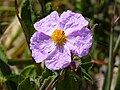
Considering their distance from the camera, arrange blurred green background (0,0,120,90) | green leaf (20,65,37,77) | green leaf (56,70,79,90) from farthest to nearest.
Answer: blurred green background (0,0,120,90) → green leaf (20,65,37,77) → green leaf (56,70,79,90)

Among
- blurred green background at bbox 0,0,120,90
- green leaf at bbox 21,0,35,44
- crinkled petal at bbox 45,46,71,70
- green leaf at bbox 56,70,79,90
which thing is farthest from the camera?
blurred green background at bbox 0,0,120,90

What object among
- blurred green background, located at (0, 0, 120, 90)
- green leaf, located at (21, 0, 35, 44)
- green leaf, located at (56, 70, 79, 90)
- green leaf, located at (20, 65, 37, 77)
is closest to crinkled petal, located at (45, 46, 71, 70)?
green leaf, located at (56, 70, 79, 90)

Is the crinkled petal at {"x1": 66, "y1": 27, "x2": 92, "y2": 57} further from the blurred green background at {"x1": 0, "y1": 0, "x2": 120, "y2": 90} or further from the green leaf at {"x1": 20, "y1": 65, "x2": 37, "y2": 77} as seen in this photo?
the blurred green background at {"x1": 0, "y1": 0, "x2": 120, "y2": 90}

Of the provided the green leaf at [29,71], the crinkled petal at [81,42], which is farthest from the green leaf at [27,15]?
the crinkled petal at [81,42]

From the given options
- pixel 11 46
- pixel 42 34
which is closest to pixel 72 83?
pixel 42 34

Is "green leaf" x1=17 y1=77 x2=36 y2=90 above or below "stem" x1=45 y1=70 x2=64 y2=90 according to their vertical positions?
below

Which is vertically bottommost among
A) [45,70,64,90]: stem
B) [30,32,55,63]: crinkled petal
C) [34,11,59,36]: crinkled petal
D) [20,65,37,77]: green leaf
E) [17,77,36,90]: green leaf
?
[20,65,37,77]: green leaf

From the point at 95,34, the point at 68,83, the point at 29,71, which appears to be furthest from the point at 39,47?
the point at 95,34

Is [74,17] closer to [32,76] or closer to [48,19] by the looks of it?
[48,19]
